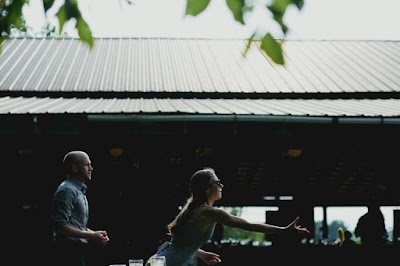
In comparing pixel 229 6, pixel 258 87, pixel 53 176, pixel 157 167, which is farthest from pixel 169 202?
pixel 229 6

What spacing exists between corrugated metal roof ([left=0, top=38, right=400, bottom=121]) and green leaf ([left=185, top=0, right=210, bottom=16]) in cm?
480

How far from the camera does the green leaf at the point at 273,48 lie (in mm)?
2264

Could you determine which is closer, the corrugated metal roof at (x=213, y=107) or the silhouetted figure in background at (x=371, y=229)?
the corrugated metal roof at (x=213, y=107)

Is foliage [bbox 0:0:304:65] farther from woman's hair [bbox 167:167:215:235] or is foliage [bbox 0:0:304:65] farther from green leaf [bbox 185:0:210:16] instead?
woman's hair [bbox 167:167:215:235]

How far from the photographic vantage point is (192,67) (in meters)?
11.2

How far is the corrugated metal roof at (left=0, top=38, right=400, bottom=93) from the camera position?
9.77 meters

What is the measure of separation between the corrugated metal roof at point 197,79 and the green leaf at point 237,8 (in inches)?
186

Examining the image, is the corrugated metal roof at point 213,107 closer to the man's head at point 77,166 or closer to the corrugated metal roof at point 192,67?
the corrugated metal roof at point 192,67

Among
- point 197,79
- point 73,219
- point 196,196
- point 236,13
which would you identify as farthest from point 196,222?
point 197,79

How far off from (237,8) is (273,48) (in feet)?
0.70

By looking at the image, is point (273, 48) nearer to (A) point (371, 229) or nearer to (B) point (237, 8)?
(B) point (237, 8)

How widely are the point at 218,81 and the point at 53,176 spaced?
291cm

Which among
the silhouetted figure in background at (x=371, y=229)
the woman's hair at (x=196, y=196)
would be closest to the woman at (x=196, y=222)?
the woman's hair at (x=196, y=196)

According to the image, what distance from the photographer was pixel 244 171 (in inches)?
427
